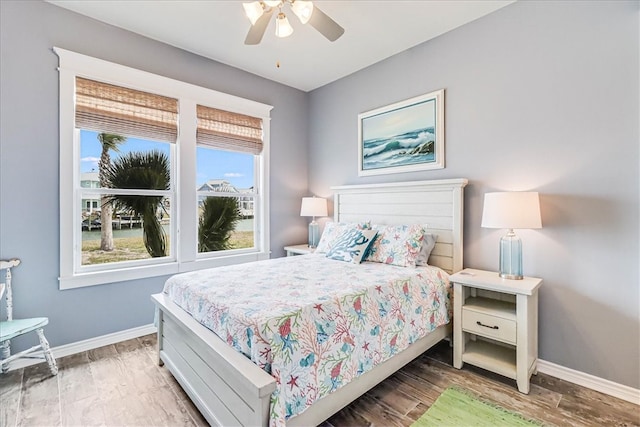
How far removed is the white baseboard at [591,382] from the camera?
1.98 meters

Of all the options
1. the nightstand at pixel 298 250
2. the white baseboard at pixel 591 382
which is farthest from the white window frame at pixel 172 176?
the white baseboard at pixel 591 382

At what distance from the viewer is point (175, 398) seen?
6.55 ft

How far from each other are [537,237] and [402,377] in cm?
150

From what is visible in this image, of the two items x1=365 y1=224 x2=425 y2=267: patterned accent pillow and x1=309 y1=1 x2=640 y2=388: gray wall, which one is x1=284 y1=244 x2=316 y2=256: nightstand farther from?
x1=309 y1=1 x2=640 y2=388: gray wall

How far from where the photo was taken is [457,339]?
2.37 m

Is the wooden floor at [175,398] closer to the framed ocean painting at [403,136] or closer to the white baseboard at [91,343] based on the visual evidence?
the white baseboard at [91,343]

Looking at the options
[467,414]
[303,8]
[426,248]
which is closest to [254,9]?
[303,8]

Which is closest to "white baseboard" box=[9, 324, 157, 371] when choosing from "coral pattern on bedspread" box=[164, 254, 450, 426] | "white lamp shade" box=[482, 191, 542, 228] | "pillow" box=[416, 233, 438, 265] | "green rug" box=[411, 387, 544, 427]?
"coral pattern on bedspread" box=[164, 254, 450, 426]

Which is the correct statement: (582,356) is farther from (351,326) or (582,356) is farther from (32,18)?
(32,18)

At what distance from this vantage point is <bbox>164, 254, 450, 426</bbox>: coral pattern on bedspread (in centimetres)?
143

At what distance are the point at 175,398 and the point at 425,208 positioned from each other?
8.31 ft

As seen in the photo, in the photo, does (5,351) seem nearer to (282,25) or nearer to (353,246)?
(353,246)

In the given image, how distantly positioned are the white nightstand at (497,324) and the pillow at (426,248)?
33 centimetres

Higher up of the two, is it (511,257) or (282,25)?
(282,25)
